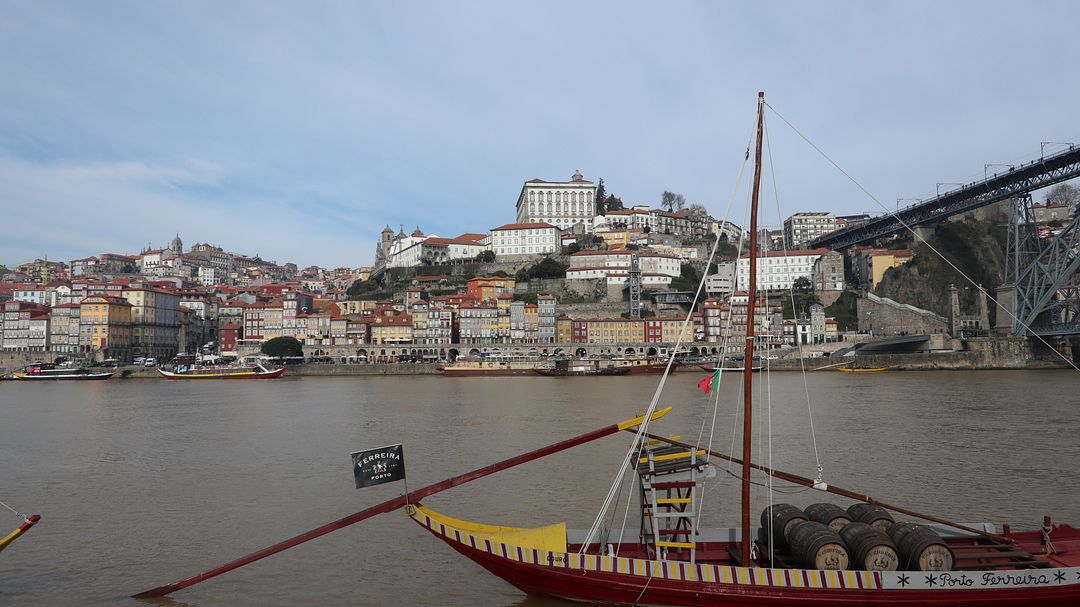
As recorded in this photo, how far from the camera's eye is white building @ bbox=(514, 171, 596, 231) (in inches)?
3829

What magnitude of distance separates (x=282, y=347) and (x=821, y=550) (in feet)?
205

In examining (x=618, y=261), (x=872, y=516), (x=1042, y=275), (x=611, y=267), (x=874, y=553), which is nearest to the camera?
(x=874, y=553)

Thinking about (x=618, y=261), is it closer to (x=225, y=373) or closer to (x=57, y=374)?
(x=225, y=373)

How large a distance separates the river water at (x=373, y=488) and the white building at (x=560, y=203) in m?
67.8

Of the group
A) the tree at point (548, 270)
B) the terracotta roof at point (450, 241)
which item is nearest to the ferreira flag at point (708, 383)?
the tree at point (548, 270)

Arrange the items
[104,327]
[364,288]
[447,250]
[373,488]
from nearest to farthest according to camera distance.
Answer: [373,488] < [104,327] < [447,250] < [364,288]

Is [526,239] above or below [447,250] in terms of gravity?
above

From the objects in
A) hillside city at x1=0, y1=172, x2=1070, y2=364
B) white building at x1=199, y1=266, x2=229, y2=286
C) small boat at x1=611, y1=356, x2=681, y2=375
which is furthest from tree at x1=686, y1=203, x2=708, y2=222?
white building at x1=199, y1=266, x2=229, y2=286

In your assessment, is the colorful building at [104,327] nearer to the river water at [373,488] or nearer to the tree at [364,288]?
the tree at [364,288]

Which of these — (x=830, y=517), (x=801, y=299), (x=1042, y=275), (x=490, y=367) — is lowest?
(x=490, y=367)

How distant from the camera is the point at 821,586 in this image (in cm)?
696

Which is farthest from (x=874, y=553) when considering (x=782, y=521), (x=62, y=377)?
(x=62, y=377)

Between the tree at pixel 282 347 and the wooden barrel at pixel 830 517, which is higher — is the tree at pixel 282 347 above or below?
above

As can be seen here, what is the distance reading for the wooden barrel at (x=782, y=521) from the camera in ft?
26.0
